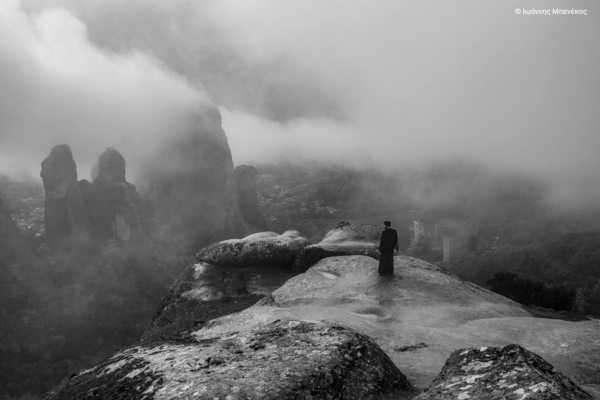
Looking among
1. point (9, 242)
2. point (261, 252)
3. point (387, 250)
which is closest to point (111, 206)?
point (9, 242)

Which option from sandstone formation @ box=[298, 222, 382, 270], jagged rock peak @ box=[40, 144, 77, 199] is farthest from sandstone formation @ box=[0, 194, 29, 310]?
sandstone formation @ box=[298, 222, 382, 270]

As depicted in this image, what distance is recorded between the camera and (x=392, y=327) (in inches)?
451

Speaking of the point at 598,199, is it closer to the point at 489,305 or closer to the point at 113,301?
the point at 113,301

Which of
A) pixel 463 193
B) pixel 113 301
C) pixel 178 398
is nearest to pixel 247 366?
pixel 178 398

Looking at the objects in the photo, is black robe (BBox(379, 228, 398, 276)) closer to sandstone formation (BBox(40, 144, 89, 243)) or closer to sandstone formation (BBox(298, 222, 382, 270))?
sandstone formation (BBox(298, 222, 382, 270))

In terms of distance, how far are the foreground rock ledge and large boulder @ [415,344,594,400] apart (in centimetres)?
112

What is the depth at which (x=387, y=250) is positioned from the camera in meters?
16.0

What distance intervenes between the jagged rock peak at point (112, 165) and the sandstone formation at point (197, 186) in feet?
79.8

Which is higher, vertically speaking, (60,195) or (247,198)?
(60,195)

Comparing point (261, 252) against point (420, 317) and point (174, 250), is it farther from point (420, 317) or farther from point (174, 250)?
point (174, 250)

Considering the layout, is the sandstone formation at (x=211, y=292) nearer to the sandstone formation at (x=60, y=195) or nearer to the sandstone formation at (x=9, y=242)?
the sandstone formation at (x=9, y=242)

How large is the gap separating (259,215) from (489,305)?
161 meters

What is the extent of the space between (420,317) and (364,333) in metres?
3.40

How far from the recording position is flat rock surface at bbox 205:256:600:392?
31.4 ft
